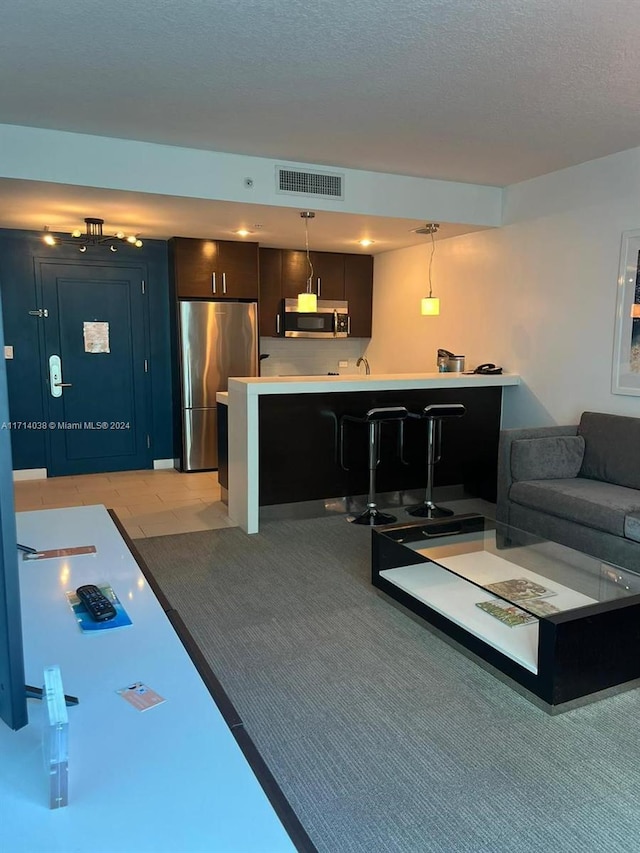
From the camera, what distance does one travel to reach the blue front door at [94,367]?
20.7 ft

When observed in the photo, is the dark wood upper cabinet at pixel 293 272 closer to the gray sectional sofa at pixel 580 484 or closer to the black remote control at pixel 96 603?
the gray sectional sofa at pixel 580 484

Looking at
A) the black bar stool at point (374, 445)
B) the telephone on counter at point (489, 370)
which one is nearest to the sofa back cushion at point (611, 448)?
the telephone on counter at point (489, 370)

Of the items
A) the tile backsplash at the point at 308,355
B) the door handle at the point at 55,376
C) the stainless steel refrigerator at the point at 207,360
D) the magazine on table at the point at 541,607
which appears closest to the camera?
the magazine on table at the point at 541,607

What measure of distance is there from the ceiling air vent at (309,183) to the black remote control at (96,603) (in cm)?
375

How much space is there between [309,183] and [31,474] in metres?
4.07

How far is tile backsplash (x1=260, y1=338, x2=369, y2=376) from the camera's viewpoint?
7391 mm

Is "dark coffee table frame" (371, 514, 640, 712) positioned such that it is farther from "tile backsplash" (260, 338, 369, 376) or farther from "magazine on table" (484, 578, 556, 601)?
"tile backsplash" (260, 338, 369, 376)

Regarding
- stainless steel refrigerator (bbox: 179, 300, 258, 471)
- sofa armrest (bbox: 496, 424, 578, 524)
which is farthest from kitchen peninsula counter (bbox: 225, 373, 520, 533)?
stainless steel refrigerator (bbox: 179, 300, 258, 471)

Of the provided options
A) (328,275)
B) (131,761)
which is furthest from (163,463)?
(131,761)

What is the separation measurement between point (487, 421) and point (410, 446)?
2.61 feet

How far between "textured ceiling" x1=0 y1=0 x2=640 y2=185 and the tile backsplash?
10.2ft

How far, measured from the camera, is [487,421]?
5.64 metres

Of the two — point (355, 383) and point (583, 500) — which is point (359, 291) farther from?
point (583, 500)

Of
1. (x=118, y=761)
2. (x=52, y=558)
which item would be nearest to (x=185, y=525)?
(x=52, y=558)
